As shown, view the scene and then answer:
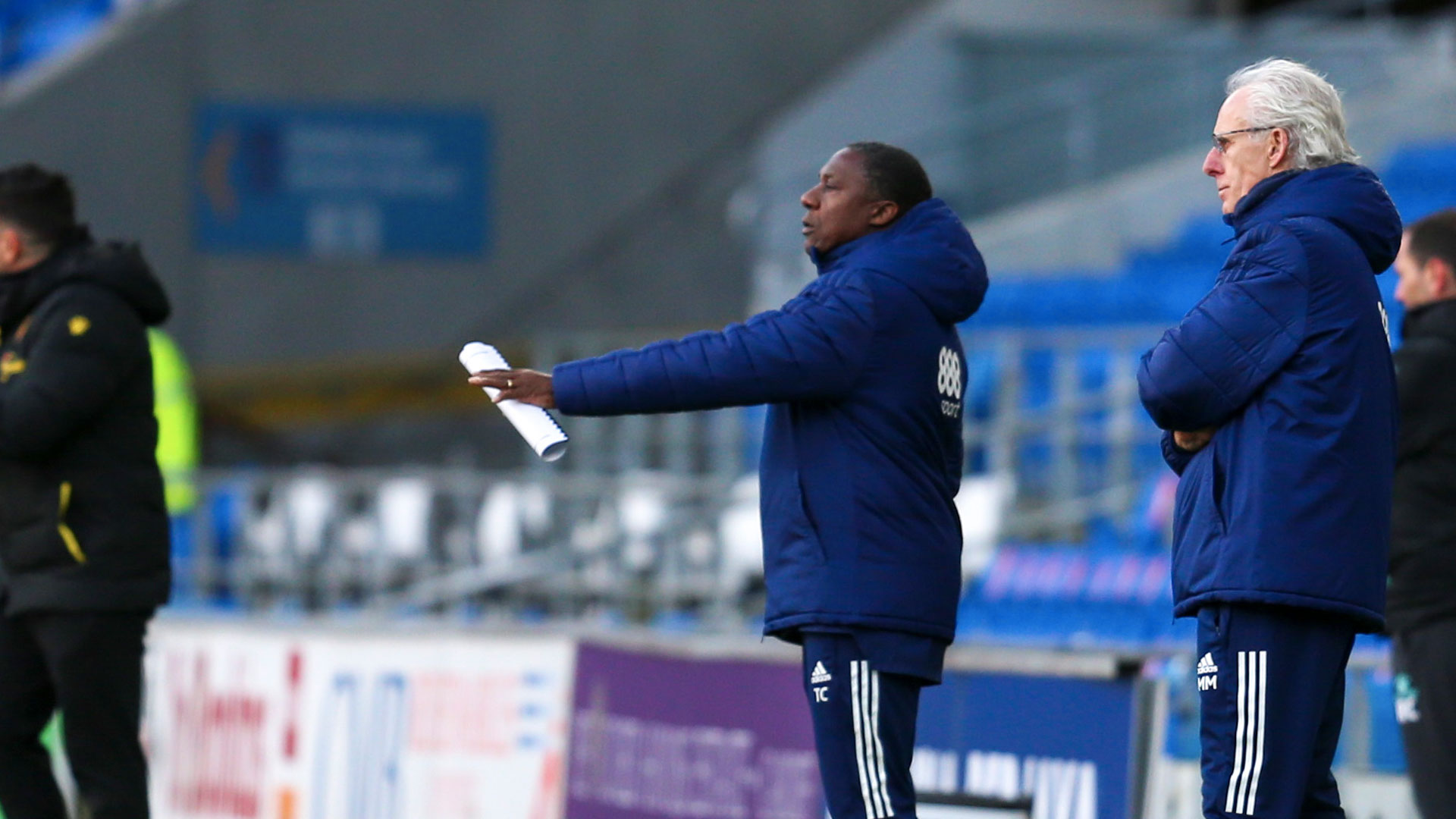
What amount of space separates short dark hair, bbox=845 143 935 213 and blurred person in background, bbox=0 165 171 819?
214cm

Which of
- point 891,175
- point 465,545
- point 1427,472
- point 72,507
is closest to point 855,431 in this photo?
point 891,175

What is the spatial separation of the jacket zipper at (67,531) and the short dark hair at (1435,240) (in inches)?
135

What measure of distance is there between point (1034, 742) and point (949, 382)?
5.21 feet

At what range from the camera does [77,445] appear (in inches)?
218

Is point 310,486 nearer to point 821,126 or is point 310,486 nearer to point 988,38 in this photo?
point 821,126

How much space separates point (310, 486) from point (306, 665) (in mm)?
4777

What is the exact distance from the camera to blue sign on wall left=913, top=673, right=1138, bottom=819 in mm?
5660

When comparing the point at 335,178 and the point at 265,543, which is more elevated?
the point at 335,178

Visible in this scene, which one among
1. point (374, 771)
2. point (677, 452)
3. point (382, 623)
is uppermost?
point (677, 452)

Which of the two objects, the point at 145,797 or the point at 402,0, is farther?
the point at 402,0

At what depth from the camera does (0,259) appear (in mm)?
5641

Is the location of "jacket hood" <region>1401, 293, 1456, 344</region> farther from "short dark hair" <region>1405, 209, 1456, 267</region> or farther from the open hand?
the open hand

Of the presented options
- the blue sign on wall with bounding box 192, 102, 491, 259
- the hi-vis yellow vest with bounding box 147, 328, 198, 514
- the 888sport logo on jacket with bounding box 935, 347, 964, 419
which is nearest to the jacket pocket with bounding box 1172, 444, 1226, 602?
the 888sport logo on jacket with bounding box 935, 347, 964, 419

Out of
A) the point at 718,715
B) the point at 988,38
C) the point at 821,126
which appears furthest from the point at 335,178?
the point at 718,715
